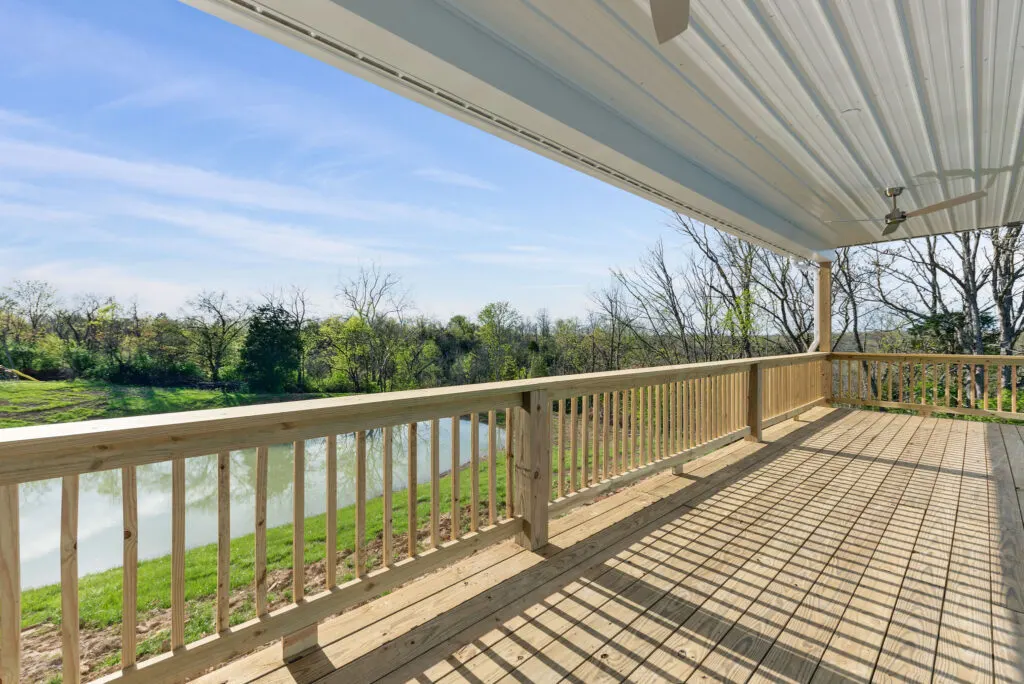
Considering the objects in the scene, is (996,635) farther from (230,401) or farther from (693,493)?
(230,401)

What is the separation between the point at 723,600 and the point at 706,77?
241cm

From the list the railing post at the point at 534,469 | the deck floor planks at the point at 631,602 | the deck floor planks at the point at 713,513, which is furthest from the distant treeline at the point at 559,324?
the deck floor planks at the point at 631,602

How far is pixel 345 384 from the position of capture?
13062 millimetres

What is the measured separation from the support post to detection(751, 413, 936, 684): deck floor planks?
13.3ft

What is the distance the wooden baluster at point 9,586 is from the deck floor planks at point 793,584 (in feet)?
5.89

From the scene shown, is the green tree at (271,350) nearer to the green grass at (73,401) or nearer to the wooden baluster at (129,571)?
the green grass at (73,401)

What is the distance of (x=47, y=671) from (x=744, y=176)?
5.48 m

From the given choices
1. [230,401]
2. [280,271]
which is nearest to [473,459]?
[230,401]

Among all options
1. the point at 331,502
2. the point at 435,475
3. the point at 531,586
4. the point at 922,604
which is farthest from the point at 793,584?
the point at 331,502

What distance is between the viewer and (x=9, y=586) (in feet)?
3.44

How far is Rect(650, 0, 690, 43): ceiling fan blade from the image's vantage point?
1277 mm

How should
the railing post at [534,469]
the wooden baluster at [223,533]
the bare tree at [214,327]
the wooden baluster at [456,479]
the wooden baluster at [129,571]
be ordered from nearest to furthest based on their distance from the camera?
1. the wooden baluster at [129,571]
2. the wooden baluster at [223,533]
3. the wooden baluster at [456,479]
4. the railing post at [534,469]
5. the bare tree at [214,327]

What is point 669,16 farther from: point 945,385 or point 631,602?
point 945,385

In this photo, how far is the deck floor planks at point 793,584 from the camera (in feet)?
4.99
